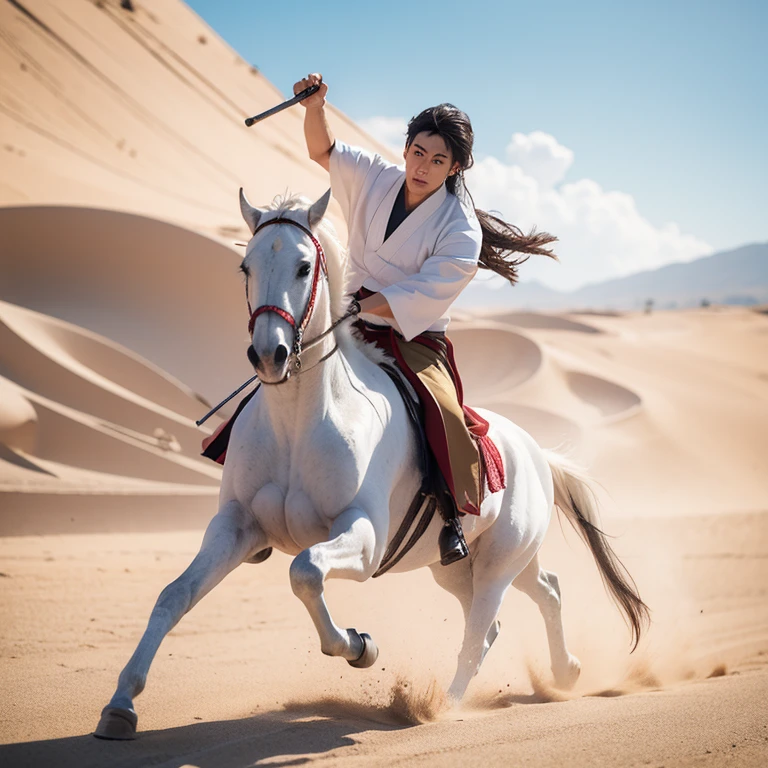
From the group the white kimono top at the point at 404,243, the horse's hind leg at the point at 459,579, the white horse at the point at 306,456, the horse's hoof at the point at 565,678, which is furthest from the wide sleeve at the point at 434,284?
the horse's hoof at the point at 565,678

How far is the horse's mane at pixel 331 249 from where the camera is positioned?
3549 mm

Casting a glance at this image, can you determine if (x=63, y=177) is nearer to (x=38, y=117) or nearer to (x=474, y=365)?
(x=38, y=117)

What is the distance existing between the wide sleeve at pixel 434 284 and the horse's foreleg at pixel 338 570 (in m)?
1.00

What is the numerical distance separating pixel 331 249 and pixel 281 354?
2.43ft

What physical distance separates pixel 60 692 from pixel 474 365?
15.1 meters

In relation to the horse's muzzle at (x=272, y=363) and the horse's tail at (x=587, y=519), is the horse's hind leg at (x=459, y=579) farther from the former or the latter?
the horse's muzzle at (x=272, y=363)

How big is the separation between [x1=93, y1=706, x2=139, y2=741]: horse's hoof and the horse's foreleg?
790 millimetres

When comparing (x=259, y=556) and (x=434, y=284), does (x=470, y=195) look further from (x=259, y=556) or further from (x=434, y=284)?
(x=259, y=556)

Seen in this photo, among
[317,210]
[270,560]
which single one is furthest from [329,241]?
[270,560]

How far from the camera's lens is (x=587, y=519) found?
6184 millimetres

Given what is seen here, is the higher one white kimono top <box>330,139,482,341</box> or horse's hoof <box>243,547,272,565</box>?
white kimono top <box>330,139,482,341</box>

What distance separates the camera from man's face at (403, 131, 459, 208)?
4312mm

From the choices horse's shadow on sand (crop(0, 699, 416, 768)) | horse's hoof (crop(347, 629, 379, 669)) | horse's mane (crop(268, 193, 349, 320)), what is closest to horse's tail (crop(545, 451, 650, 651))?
horse's shadow on sand (crop(0, 699, 416, 768))

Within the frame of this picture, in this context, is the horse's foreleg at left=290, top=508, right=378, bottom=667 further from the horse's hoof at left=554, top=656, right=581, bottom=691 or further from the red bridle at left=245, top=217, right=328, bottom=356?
the horse's hoof at left=554, top=656, right=581, bottom=691
